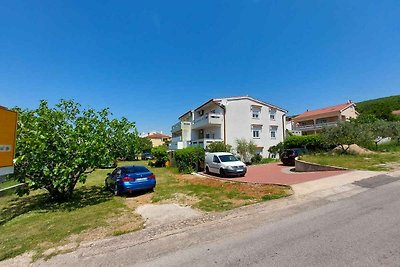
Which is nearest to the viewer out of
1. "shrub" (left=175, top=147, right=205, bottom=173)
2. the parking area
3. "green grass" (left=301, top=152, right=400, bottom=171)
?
the parking area

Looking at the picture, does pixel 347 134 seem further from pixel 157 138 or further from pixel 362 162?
pixel 157 138

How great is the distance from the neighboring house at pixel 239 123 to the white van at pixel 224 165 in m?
8.48

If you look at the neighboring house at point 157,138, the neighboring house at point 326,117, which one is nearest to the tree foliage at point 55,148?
the neighboring house at point 326,117

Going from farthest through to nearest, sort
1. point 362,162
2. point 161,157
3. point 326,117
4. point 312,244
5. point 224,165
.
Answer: point 326,117 < point 161,157 < point 224,165 < point 362,162 < point 312,244

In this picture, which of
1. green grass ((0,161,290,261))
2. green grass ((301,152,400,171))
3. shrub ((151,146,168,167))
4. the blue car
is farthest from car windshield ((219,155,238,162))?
shrub ((151,146,168,167))

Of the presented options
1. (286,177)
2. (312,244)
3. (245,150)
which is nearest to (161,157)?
(245,150)

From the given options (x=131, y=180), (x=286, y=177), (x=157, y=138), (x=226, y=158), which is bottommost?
(x=286, y=177)

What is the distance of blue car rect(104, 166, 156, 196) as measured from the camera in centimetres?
1122

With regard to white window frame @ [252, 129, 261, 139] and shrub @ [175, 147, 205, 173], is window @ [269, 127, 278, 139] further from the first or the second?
shrub @ [175, 147, 205, 173]

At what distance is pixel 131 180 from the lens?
11336 mm

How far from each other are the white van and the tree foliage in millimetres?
9194

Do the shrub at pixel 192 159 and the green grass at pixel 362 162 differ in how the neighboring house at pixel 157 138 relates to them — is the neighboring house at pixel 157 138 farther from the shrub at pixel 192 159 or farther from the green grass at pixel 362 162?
the green grass at pixel 362 162

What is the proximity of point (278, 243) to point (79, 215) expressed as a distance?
23.6 feet

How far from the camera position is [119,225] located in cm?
677
